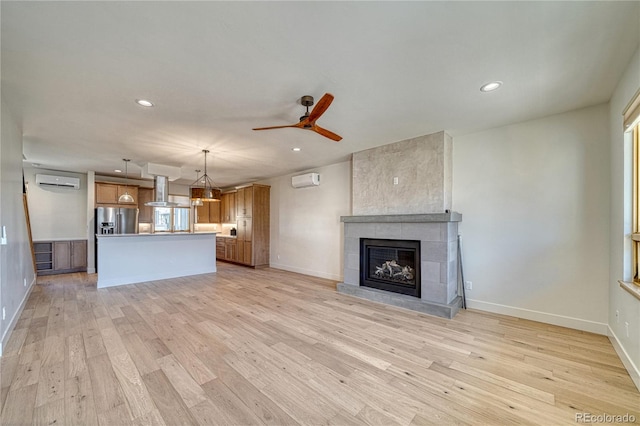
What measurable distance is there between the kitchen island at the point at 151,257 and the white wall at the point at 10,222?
53.2 inches

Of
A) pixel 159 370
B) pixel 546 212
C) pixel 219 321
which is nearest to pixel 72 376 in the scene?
pixel 159 370

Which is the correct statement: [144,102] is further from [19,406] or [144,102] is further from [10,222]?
[19,406]

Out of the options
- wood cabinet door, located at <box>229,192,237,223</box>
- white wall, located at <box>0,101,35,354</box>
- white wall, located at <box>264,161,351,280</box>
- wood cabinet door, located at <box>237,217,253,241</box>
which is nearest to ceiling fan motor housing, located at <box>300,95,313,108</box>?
white wall, located at <box>264,161,351,280</box>

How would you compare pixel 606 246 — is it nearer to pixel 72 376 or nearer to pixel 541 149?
pixel 541 149

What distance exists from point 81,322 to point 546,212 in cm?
607

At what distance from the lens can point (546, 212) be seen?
10.7 feet

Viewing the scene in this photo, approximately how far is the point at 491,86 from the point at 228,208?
7482 millimetres

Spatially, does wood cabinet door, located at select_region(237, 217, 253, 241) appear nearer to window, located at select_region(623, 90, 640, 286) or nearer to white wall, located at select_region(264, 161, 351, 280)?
white wall, located at select_region(264, 161, 351, 280)

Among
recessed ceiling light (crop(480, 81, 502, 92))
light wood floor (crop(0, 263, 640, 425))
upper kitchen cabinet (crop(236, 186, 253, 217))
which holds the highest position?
recessed ceiling light (crop(480, 81, 502, 92))

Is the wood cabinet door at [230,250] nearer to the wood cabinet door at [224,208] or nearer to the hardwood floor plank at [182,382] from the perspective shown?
the wood cabinet door at [224,208]

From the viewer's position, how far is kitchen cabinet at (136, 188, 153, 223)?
25.0 feet

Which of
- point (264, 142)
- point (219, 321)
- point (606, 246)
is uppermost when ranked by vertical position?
point (264, 142)

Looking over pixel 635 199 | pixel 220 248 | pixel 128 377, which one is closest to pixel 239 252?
pixel 220 248

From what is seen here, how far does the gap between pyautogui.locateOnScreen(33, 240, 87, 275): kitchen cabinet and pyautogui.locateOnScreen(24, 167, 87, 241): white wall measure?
0.20 m
